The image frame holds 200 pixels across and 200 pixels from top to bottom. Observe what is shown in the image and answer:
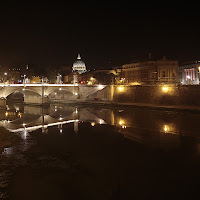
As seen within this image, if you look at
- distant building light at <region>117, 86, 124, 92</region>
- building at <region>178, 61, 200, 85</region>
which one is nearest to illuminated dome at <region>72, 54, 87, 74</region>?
building at <region>178, 61, 200, 85</region>

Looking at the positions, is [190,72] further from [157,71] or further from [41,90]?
[41,90]

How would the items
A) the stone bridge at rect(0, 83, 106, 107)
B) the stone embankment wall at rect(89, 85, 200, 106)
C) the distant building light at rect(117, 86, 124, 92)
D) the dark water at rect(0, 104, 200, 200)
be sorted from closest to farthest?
the dark water at rect(0, 104, 200, 200)
the stone embankment wall at rect(89, 85, 200, 106)
the stone bridge at rect(0, 83, 106, 107)
the distant building light at rect(117, 86, 124, 92)

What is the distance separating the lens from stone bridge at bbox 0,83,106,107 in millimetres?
42812

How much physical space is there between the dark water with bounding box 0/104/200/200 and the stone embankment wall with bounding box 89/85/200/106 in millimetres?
14520

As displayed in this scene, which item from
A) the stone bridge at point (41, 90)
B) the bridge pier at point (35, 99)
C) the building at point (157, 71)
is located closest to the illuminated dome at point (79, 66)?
the building at point (157, 71)

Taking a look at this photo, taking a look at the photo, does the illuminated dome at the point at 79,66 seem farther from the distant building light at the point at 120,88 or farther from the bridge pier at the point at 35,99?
the distant building light at the point at 120,88

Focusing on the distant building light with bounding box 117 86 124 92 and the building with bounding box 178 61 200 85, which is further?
the building with bounding box 178 61 200 85

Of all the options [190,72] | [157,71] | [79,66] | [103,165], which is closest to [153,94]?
[157,71]

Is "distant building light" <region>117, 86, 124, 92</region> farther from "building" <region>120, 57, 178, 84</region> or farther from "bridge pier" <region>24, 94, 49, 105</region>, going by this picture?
"bridge pier" <region>24, 94, 49, 105</region>

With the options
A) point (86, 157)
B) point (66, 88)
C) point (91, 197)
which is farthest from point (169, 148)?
point (66, 88)

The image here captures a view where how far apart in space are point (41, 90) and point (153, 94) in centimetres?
2120

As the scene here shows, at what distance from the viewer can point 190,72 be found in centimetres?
5516

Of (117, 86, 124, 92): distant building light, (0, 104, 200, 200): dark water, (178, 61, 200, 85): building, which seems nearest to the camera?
(0, 104, 200, 200): dark water

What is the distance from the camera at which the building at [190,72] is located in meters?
52.3
